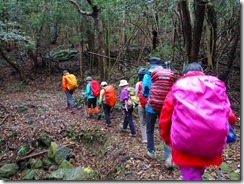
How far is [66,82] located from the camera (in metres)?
12.7

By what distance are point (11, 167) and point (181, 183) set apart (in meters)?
6.83

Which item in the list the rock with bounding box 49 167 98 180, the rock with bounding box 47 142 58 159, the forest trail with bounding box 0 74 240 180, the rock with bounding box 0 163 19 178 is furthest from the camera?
the rock with bounding box 47 142 58 159

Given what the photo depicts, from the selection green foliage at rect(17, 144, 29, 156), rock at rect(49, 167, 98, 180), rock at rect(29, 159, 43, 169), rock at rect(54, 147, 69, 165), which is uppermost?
rock at rect(49, 167, 98, 180)

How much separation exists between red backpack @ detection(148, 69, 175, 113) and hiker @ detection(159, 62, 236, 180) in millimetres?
1643

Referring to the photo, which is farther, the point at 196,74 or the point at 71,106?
the point at 71,106

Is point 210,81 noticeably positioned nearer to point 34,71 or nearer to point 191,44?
point 191,44

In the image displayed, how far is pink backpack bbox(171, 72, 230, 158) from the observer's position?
3232 millimetres

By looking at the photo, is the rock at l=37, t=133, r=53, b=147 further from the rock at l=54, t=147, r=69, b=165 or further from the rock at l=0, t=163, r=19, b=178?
the rock at l=0, t=163, r=19, b=178

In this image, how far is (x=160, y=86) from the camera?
5.30 metres

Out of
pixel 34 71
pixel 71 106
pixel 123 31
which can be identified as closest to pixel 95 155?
pixel 71 106

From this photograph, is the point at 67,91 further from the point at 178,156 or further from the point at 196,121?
the point at 196,121

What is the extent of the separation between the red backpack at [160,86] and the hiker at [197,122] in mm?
1643

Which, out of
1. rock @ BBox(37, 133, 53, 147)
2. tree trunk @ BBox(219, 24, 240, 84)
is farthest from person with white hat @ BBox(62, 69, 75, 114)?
tree trunk @ BBox(219, 24, 240, 84)

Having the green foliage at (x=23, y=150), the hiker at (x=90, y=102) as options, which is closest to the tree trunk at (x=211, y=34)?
the hiker at (x=90, y=102)
